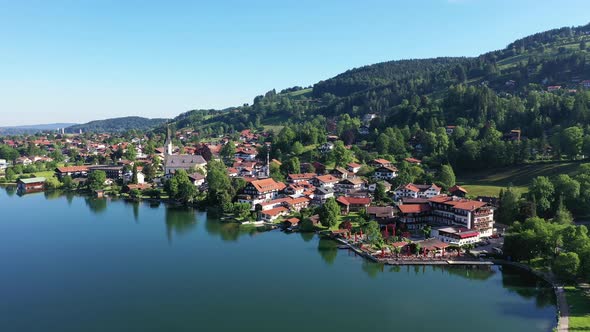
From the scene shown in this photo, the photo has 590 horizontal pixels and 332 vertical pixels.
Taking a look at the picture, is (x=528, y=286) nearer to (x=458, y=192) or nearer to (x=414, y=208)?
(x=414, y=208)

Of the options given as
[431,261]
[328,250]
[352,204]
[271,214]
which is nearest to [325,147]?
[352,204]

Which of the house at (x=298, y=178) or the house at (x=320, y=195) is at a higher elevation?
the house at (x=298, y=178)

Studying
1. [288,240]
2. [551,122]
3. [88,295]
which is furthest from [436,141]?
[88,295]

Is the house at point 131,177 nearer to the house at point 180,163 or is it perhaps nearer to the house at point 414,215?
the house at point 180,163

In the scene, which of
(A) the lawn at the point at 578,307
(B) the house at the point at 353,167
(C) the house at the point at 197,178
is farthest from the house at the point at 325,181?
(A) the lawn at the point at 578,307

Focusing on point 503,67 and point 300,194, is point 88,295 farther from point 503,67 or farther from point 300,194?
point 503,67

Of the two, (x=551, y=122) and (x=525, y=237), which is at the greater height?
(x=551, y=122)

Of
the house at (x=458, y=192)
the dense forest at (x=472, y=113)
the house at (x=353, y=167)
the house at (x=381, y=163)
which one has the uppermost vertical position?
the dense forest at (x=472, y=113)
